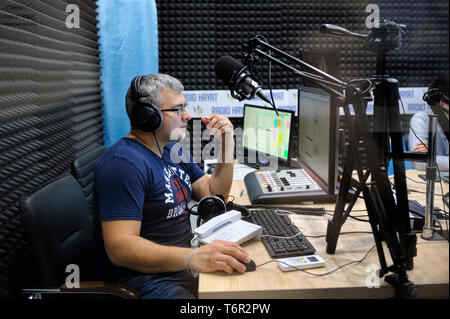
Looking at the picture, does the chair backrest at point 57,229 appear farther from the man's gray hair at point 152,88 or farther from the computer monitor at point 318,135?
the computer monitor at point 318,135

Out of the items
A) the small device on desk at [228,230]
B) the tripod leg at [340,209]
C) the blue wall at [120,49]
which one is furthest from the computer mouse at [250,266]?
the blue wall at [120,49]

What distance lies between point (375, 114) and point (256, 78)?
0.38 m

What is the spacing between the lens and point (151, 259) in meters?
1.21

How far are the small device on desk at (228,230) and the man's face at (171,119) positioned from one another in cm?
44

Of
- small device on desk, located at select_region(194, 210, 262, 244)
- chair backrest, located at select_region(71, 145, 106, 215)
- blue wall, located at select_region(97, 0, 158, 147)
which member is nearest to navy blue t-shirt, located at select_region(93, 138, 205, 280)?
small device on desk, located at select_region(194, 210, 262, 244)

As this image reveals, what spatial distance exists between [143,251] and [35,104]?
4.18 ft

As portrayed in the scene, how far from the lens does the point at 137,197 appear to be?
130cm

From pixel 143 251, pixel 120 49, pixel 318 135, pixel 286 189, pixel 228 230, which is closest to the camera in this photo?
pixel 143 251

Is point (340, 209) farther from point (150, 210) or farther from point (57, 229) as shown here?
point (57, 229)

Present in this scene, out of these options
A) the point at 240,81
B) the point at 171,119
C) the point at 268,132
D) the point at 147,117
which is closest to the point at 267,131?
the point at 268,132

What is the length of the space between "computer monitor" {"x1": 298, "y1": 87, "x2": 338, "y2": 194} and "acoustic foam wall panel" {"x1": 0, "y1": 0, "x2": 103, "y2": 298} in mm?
1432

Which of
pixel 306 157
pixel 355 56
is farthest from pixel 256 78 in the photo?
pixel 355 56

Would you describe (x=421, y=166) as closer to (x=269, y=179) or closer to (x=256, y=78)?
(x=269, y=179)
